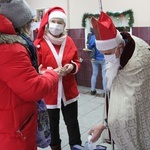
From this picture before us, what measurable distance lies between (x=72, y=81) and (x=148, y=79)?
99 centimetres

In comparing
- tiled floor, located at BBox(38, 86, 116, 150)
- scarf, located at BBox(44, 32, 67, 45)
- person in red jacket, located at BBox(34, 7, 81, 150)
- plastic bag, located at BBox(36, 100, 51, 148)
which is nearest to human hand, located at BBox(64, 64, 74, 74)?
person in red jacket, located at BBox(34, 7, 81, 150)

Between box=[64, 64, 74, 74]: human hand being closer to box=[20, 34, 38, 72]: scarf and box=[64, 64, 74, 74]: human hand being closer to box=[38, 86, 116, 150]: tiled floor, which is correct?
box=[20, 34, 38, 72]: scarf

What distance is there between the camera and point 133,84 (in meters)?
1.29

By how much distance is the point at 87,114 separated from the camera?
3.48 m

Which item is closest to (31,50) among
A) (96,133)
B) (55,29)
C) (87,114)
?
(96,133)

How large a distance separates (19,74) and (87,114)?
2.45 metres

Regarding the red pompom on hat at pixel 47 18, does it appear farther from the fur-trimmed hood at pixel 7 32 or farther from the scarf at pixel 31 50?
the fur-trimmed hood at pixel 7 32

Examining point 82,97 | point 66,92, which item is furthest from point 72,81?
point 82,97

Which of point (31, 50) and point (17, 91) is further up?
point (31, 50)

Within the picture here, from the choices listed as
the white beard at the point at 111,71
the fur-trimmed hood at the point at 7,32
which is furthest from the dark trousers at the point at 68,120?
the fur-trimmed hood at the point at 7,32

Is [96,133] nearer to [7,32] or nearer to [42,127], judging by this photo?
[42,127]

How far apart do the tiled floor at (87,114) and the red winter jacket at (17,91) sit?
135 centimetres

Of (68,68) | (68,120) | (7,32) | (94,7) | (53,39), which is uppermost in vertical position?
(94,7)

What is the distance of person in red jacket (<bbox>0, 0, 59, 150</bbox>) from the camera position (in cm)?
114
